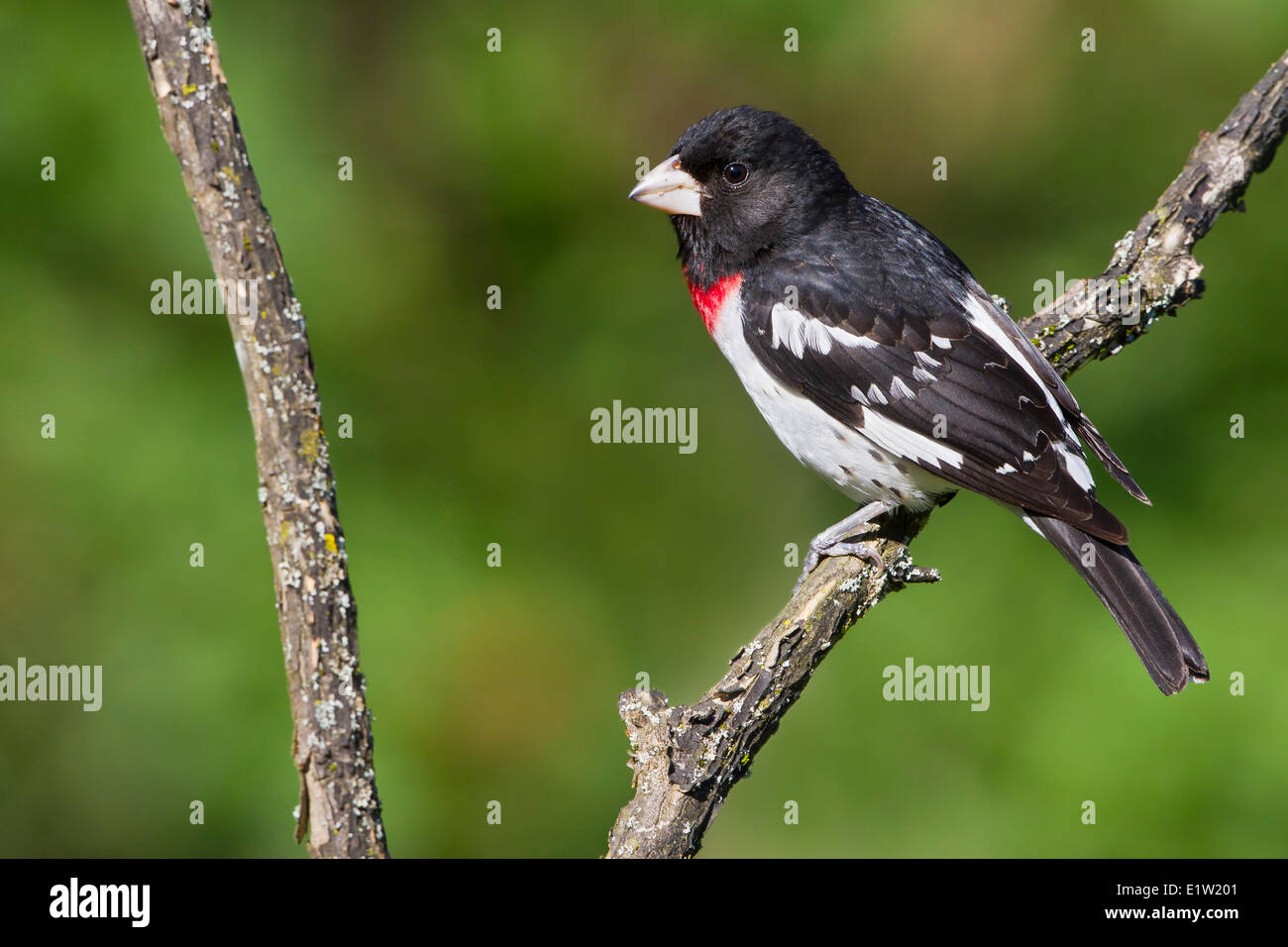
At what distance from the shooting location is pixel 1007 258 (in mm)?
4812

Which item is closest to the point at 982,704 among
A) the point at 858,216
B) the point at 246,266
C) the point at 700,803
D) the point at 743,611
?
the point at 743,611

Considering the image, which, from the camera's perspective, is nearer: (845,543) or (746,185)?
(845,543)

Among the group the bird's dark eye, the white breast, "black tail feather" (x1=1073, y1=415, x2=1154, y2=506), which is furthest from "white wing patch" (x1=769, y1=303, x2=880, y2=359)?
"black tail feather" (x1=1073, y1=415, x2=1154, y2=506)

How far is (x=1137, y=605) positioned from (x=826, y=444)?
3.11ft

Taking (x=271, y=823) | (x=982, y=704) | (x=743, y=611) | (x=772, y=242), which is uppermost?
(x=772, y=242)

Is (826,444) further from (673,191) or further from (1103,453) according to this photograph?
(673,191)

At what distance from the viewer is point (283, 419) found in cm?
181

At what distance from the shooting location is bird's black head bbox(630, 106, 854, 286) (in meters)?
3.37

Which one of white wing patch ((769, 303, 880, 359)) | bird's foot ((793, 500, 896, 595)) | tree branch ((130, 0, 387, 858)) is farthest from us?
white wing patch ((769, 303, 880, 359))

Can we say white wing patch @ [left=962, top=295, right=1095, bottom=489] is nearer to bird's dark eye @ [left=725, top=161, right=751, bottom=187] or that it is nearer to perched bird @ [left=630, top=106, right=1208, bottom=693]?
perched bird @ [left=630, top=106, right=1208, bottom=693]

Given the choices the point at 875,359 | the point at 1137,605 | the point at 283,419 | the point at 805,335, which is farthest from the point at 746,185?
the point at 283,419

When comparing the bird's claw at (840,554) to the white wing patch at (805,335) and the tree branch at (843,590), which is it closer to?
the tree branch at (843,590)

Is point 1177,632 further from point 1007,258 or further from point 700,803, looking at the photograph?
point 1007,258

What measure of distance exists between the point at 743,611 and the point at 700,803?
233 cm
